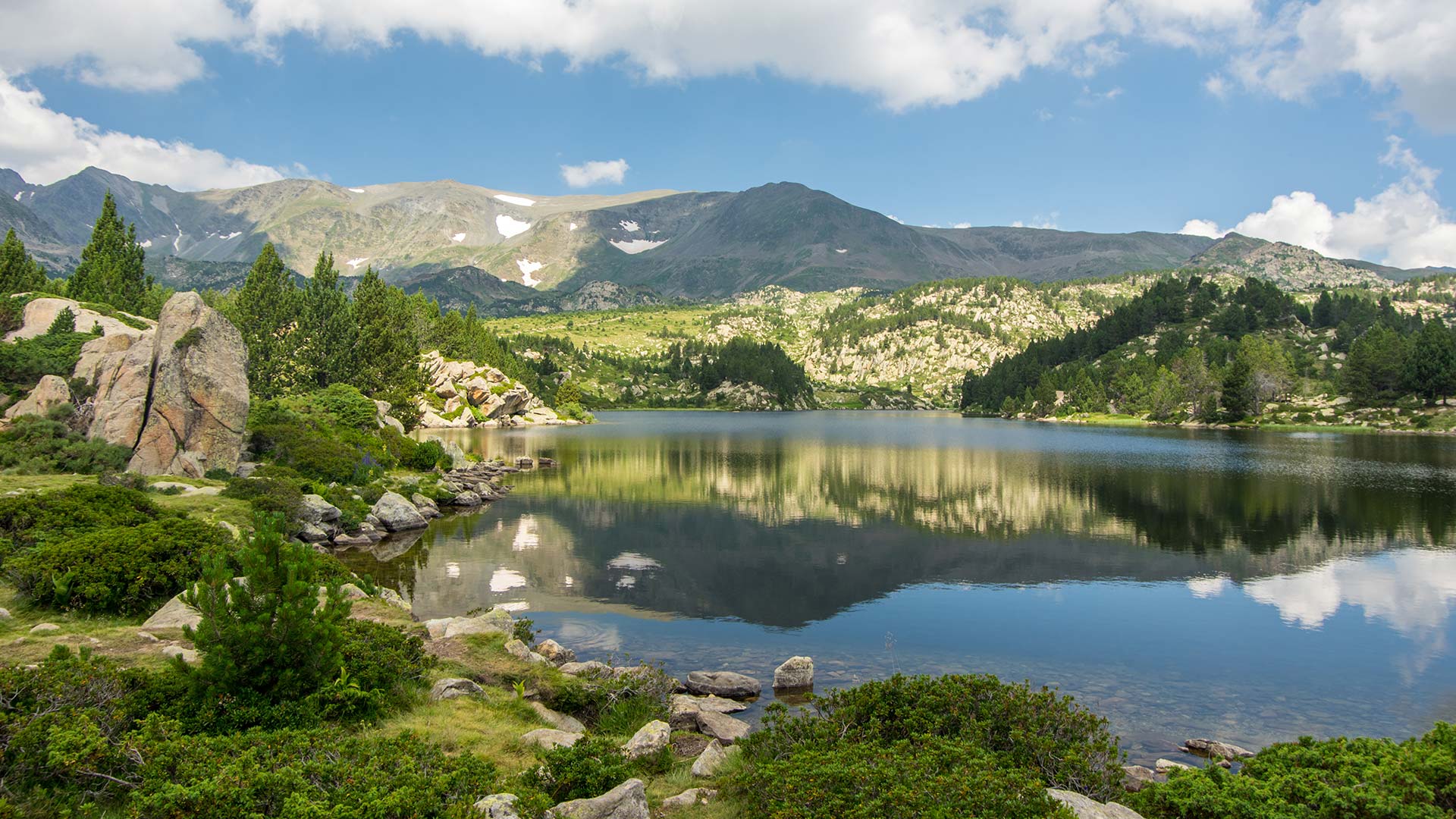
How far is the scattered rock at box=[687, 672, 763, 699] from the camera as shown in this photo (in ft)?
64.7

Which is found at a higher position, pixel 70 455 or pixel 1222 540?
pixel 70 455

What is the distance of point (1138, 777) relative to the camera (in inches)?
564

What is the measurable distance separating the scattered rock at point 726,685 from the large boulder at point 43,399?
1635 inches

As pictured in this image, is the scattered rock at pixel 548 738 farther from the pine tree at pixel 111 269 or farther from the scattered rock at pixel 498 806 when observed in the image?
the pine tree at pixel 111 269

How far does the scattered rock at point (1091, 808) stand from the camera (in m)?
9.79

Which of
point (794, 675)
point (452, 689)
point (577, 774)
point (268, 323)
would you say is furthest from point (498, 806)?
point (268, 323)

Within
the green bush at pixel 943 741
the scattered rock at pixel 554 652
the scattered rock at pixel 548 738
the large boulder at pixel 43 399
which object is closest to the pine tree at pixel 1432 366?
the green bush at pixel 943 741

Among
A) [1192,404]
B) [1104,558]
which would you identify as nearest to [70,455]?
[1104,558]

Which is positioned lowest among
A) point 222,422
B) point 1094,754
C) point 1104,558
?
point 1104,558

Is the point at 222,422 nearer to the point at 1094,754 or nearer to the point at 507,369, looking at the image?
the point at 1094,754

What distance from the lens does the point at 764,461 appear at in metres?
83.0

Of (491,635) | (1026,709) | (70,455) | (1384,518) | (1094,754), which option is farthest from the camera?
(1384,518)

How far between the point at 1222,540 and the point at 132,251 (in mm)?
130951

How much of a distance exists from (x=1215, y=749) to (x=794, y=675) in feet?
33.7
